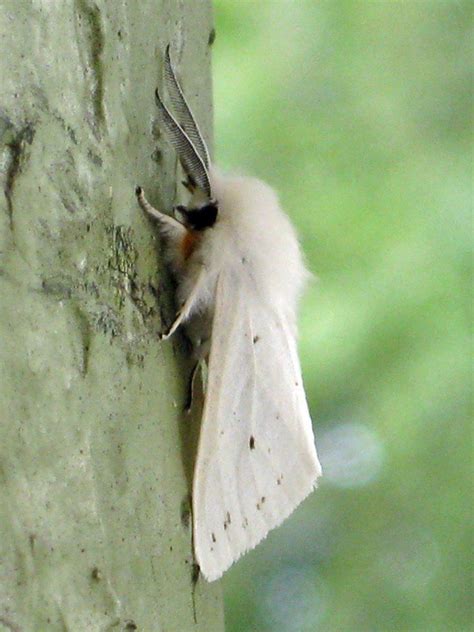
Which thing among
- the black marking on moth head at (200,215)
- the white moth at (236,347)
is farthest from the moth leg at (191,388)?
the black marking on moth head at (200,215)

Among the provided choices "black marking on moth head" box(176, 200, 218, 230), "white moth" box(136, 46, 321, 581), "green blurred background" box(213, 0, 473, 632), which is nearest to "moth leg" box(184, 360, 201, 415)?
"white moth" box(136, 46, 321, 581)

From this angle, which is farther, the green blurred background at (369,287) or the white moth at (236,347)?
the green blurred background at (369,287)

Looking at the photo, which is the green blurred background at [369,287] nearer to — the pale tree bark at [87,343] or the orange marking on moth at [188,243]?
the orange marking on moth at [188,243]

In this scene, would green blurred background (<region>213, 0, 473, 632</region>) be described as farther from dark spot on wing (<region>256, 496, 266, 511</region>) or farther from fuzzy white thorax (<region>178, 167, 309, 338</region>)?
dark spot on wing (<region>256, 496, 266, 511</region>)

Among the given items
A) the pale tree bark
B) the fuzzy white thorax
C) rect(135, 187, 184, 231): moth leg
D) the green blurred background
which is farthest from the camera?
the green blurred background

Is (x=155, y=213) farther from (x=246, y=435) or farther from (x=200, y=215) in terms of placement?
(x=246, y=435)

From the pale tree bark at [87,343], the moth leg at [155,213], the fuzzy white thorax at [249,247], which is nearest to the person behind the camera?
the pale tree bark at [87,343]

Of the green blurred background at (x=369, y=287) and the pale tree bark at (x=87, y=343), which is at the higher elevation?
the pale tree bark at (x=87, y=343)
